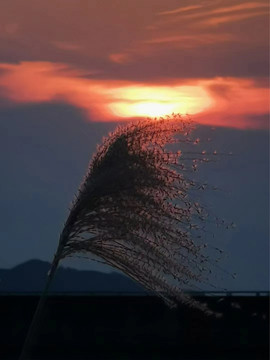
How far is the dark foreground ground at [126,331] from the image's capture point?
23078 millimetres

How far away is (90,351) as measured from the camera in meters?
23.4

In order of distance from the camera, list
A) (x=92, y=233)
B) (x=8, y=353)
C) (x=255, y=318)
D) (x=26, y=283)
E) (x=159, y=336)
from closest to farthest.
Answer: (x=92, y=233) < (x=8, y=353) < (x=159, y=336) < (x=255, y=318) < (x=26, y=283)

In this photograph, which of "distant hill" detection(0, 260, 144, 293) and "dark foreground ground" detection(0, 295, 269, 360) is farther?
"distant hill" detection(0, 260, 144, 293)

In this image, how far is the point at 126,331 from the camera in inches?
943

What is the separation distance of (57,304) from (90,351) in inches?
41.9

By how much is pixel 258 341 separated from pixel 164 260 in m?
20.0

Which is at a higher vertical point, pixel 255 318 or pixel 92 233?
pixel 92 233

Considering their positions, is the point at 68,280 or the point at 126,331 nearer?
the point at 126,331

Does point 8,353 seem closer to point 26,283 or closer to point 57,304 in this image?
point 57,304

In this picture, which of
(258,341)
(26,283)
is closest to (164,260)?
(258,341)

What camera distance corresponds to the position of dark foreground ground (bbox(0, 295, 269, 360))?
909 inches

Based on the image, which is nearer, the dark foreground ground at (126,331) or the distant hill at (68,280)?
the dark foreground ground at (126,331)

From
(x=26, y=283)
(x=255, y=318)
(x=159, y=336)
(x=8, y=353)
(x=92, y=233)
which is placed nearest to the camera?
(x=92, y=233)

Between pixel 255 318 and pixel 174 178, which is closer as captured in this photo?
pixel 174 178
